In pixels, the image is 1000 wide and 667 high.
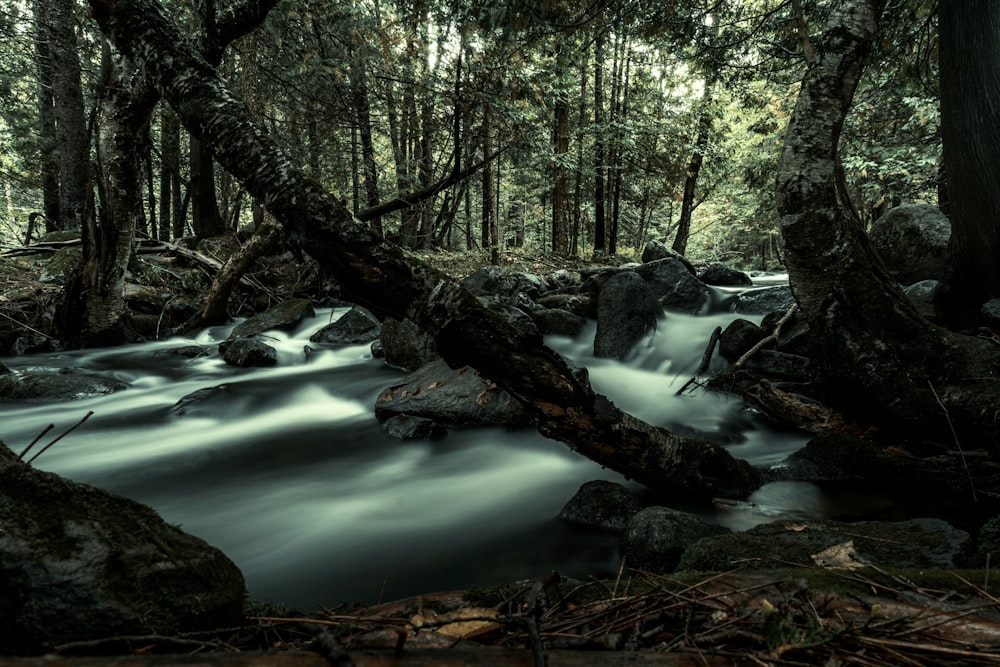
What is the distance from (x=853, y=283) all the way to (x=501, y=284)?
7.68m

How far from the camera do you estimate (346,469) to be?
520 centimetres

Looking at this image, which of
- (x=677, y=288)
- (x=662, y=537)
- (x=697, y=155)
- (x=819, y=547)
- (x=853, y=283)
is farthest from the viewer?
(x=697, y=155)

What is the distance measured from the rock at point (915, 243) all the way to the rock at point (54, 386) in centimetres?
1159

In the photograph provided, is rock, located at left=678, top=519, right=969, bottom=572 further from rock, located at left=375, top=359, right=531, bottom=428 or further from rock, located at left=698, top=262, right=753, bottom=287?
rock, located at left=698, top=262, right=753, bottom=287

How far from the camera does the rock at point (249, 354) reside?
8.41 metres

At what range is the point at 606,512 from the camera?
145 inches

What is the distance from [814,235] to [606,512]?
282 centimetres

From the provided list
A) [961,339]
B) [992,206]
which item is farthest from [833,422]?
[992,206]

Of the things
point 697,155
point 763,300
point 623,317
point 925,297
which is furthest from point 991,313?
point 697,155

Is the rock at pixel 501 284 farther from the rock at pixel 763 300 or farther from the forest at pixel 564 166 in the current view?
the rock at pixel 763 300

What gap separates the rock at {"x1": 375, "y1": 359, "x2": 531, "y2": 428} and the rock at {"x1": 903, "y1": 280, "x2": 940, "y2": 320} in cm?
461

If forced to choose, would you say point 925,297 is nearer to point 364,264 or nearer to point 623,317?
point 623,317

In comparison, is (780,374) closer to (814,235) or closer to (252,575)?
(814,235)

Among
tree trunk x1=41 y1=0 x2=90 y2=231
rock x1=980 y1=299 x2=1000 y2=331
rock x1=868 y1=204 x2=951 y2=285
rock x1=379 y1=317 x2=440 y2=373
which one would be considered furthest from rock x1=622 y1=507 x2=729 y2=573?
tree trunk x1=41 y1=0 x2=90 y2=231
